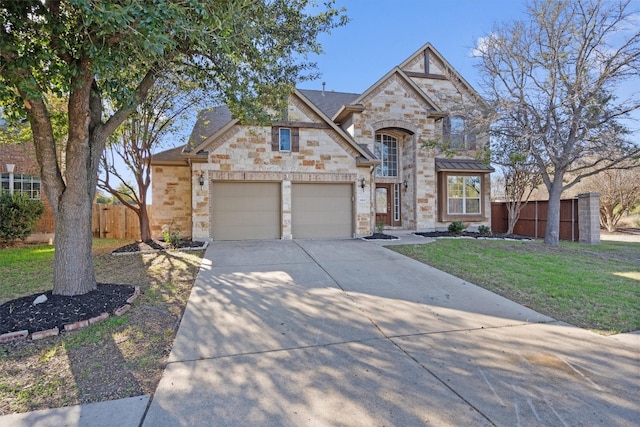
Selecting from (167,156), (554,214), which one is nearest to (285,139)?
(167,156)

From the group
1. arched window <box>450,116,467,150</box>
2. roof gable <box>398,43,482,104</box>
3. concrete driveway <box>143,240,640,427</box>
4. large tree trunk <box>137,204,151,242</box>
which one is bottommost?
concrete driveway <box>143,240,640,427</box>

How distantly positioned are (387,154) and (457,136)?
3412 millimetres

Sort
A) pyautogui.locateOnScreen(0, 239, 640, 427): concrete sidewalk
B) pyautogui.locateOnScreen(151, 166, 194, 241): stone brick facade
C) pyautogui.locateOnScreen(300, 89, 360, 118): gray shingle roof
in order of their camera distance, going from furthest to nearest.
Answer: pyautogui.locateOnScreen(300, 89, 360, 118): gray shingle roof → pyautogui.locateOnScreen(151, 166, 194, 241): stone brick facade → pyautogui.locateOnScreen(0, 239, 640, 427): concrete sidewalk

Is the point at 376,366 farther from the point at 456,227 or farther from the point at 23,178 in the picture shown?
the point at 23,178

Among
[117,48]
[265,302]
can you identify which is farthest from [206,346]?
[117,48]

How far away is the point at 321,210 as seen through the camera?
12711mm

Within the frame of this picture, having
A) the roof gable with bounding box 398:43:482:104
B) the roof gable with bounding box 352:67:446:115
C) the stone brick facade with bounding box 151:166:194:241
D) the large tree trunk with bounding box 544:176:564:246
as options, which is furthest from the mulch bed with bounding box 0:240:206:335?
the roof gable with bounding box 398:43:482:104

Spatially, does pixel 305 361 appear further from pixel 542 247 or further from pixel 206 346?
pixel 542 247

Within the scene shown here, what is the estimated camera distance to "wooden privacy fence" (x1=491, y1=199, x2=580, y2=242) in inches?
574

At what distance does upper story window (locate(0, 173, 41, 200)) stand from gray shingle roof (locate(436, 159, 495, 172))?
17377 millimetres

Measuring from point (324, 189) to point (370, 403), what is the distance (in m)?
10.3

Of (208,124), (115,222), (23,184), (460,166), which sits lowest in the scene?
(115,222)

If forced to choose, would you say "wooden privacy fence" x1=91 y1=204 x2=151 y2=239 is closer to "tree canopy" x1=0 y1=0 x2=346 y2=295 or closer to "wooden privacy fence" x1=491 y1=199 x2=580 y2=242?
"tree canopy" x1=0 y1=0 x2=346 y2=295

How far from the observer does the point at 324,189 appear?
504 inches
